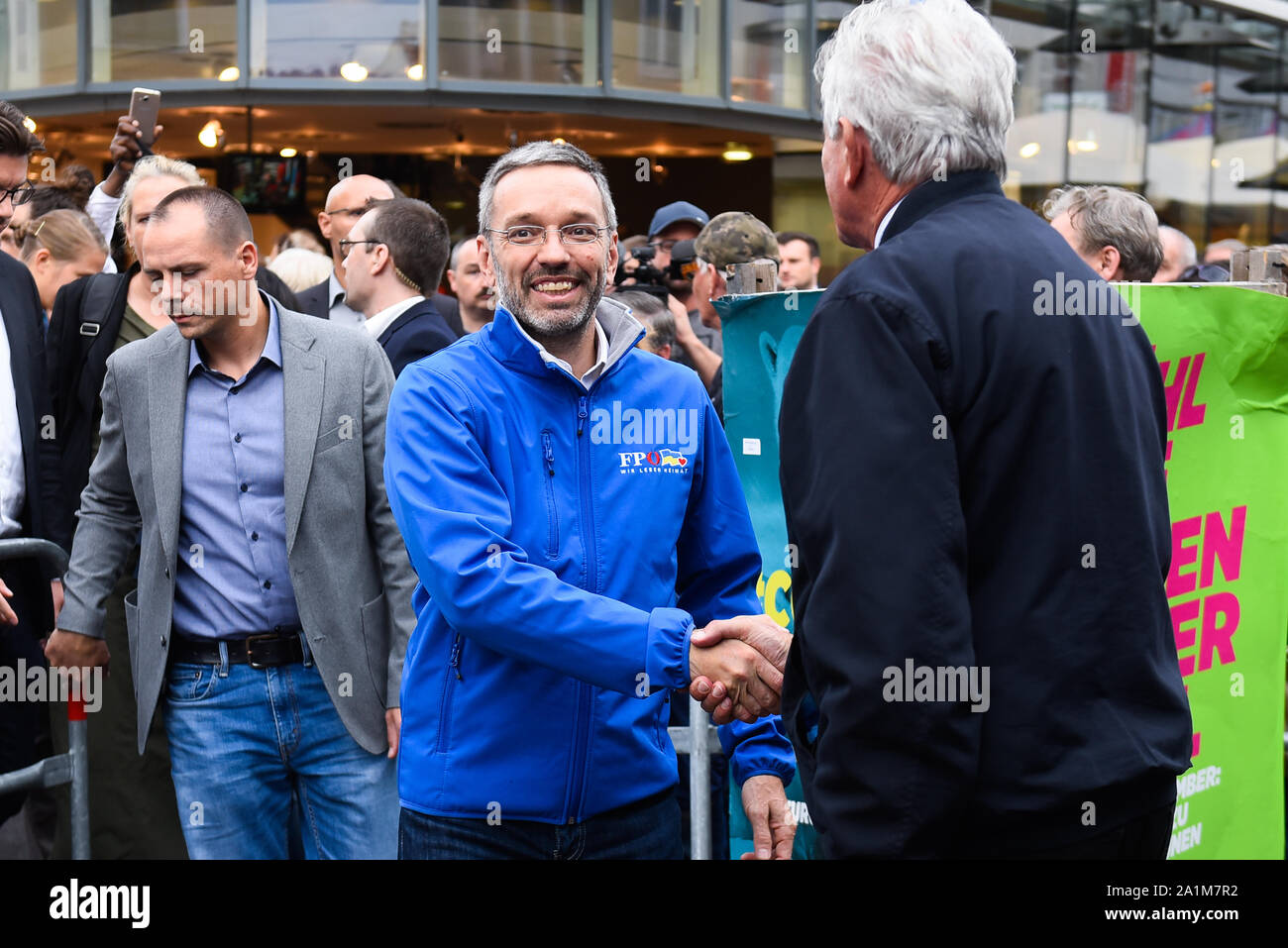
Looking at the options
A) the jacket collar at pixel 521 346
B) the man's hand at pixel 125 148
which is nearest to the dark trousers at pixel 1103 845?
the jacket collar at pixel 521 346

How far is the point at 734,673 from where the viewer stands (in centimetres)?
242

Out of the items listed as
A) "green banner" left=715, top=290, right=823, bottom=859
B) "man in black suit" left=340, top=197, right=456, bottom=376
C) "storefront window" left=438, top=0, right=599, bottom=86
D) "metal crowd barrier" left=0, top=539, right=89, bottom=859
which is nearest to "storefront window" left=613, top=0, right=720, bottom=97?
"storefront window" left=438, top=0, right=599, bottom=86

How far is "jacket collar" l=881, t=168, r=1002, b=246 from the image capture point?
6.54 ft

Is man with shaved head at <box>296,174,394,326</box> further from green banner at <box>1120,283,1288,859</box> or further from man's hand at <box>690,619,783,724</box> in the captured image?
A: man's hand at <box>690,619,783,724</box>

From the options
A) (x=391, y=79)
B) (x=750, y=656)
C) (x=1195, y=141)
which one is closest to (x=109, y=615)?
(x=750, y=656)

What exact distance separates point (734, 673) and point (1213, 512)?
70.8 inches

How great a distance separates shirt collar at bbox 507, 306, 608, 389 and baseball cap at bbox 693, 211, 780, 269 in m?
2.40

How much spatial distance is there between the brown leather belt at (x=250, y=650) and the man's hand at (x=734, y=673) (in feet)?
4.75

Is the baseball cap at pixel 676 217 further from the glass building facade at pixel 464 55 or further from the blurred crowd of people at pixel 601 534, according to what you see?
the glass building facade at pixel 464 55

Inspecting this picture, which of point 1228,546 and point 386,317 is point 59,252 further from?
point 1228,546

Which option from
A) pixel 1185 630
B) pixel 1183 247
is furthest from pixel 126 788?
pixel 1183 247

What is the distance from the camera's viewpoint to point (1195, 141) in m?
22.5

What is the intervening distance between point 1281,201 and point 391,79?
16.3m

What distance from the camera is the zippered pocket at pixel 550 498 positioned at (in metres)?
2.51
